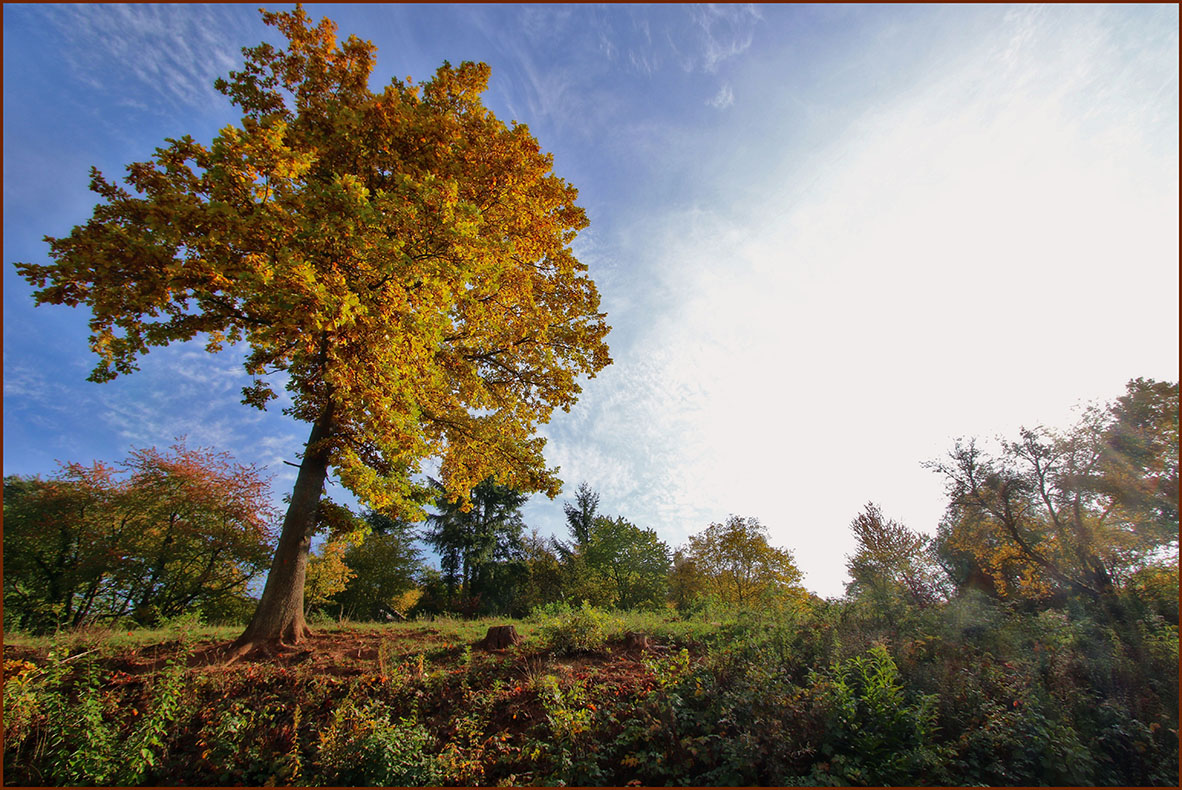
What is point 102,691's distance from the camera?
236 inches

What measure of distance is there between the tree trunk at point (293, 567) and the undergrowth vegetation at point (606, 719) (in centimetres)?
100

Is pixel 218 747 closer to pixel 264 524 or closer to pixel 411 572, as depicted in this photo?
pixel 264 524

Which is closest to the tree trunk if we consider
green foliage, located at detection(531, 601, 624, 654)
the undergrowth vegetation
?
the undergrowth vegetation

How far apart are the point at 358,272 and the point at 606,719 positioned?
6.97 metres

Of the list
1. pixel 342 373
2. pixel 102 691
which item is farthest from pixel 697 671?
pixel 102 691

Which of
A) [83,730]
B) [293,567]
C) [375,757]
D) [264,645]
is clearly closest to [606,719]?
[375,757]

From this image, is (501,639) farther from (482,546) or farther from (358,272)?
(482,546)

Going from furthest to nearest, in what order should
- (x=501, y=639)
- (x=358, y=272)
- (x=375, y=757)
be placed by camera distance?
(x=501, y=639) < (x=358, y=272) < (x=375, y=757)

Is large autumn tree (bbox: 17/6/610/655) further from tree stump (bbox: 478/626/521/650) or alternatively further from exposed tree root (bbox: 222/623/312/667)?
tree stump (bbox: 478/626/521/650)

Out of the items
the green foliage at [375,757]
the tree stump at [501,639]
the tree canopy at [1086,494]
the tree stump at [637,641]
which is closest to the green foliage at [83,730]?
the green foliage at [375,757]

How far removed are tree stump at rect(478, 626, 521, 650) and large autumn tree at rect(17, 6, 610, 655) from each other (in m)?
2.75

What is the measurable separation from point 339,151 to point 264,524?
17.7 meters

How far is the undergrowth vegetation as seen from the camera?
453 cm

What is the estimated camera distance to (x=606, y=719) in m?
5.44
